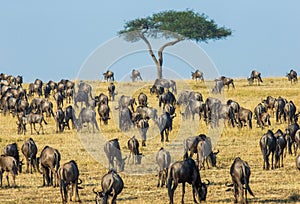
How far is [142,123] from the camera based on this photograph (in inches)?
1368

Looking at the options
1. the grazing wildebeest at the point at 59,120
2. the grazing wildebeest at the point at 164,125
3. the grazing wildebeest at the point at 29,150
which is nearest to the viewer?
the grazing wildebeest at the point at 29,150

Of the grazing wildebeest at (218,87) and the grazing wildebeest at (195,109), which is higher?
the grazing wildebeest at (218,87)

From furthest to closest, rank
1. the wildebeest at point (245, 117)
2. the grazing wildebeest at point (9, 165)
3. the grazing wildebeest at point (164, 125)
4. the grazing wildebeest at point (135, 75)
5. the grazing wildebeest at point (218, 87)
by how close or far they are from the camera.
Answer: the grazing wildebeest at point (135, 75)
the grazing wildebeest at point (218, 87)
the wildebeest at point (245, 117)
the grazing wildebeest at point (164, 125)
the grazing wildebeest at point (9, 165)

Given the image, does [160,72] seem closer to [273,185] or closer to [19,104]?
[19,104]

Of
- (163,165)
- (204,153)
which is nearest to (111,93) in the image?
(204,153)

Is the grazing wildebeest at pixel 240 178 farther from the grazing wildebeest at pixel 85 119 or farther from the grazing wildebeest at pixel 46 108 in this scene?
the grazing wildebeest at pixel 46 108

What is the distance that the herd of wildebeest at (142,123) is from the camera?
1983 cm

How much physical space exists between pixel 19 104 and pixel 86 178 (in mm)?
20606

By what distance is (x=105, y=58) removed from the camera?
113 ft

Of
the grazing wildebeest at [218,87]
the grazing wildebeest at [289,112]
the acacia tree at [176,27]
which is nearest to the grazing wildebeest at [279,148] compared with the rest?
the grazing wildebeest at [289,112]

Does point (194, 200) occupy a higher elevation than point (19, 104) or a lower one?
lower

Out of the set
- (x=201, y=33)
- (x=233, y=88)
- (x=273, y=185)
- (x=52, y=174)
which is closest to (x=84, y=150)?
(x=52, y=174)

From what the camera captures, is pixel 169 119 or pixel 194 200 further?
pixel 169 119

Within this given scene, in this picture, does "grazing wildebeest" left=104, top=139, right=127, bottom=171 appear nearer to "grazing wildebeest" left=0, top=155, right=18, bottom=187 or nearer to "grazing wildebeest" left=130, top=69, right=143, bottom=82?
"grazing wildebeest" left=0, top=155, right=18, bottom=187
